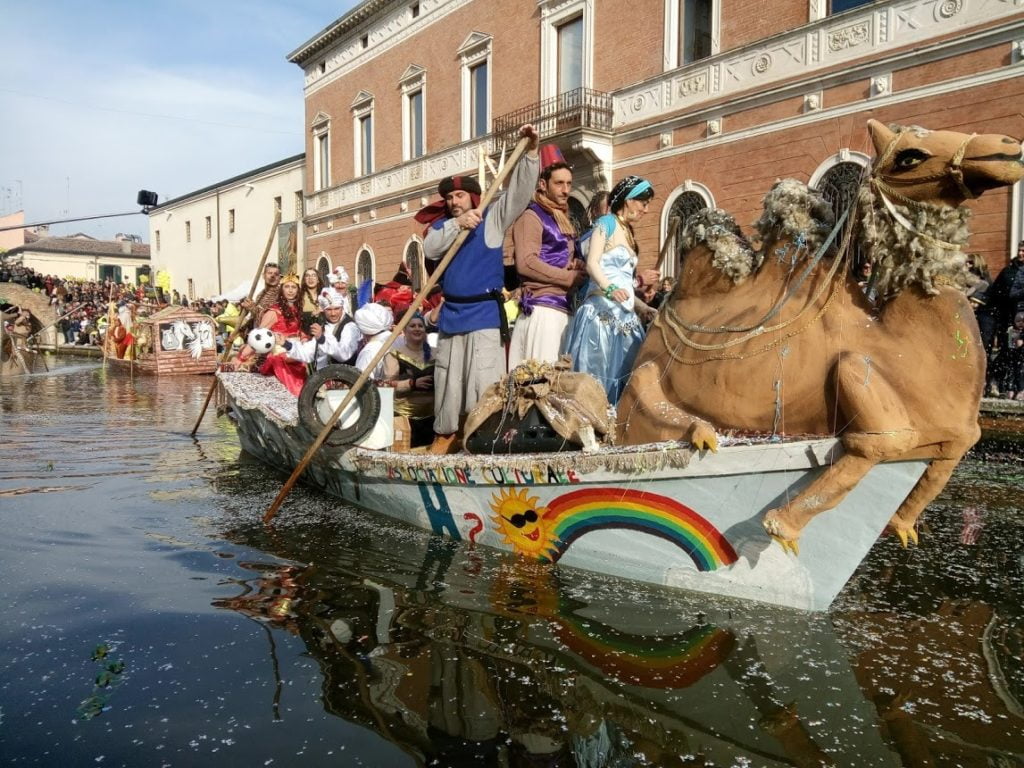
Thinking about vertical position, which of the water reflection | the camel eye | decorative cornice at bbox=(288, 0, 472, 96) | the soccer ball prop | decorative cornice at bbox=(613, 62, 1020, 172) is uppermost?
decorative cornice at bbox=(288, 0, 472, 96)

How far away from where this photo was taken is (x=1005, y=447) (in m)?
7.70

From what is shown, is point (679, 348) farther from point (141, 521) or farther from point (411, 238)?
point (411, 238)

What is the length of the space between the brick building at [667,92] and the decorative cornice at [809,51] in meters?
0.03

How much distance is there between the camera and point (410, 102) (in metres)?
23.5

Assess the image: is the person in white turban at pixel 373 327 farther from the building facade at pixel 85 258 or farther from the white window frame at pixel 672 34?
the building facade at pixel 85 258

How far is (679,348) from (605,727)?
1.80 m

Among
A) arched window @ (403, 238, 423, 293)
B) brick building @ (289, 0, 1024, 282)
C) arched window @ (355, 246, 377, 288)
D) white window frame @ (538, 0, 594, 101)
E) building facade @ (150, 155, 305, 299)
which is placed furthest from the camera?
building facade @ (150, 155, 305, 299)

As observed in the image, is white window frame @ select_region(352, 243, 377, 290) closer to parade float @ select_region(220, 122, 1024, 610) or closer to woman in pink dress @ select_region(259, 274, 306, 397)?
woman in pink dress @ select_region(259, 274, 306, 397)

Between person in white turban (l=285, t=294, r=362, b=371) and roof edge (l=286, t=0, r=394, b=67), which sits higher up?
roof edge (l=286, t=0, r=394, b=67)

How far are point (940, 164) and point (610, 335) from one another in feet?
6.11

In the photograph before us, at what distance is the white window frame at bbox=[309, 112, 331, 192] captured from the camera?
91.2 feet

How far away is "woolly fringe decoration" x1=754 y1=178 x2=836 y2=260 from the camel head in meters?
0.35

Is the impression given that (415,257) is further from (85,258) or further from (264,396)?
(85,258)

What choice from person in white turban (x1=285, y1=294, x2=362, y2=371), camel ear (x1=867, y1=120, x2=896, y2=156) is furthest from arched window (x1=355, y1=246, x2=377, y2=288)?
camel ear (x1=867, y1=120, x2=896, y2=156)
